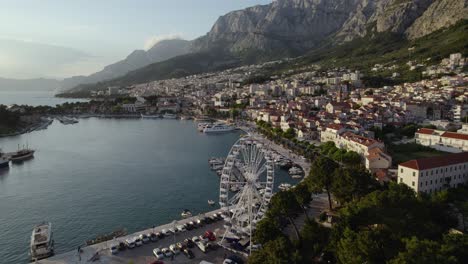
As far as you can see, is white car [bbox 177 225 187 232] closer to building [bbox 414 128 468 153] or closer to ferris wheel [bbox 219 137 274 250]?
ferris wheel [bbox 219 137 274 250]

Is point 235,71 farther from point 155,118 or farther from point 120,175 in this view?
point 120,175

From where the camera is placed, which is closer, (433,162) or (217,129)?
(433,162)

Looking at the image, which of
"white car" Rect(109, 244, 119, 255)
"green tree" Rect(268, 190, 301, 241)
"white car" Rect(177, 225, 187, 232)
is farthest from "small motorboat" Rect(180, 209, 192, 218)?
"green tree" Rect(268, 190, 301, 241)

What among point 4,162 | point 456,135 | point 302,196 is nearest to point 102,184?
point 4,162

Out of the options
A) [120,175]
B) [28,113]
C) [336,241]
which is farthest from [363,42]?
[336,241]

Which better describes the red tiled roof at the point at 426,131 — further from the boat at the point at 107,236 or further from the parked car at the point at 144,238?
the boat at the point at 107,236

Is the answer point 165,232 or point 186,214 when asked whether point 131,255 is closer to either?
point 165,232
